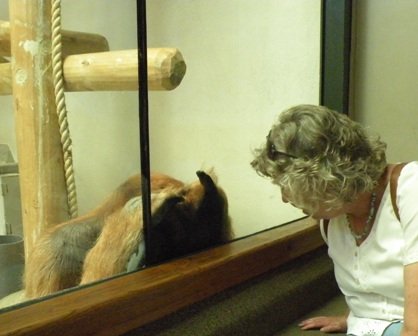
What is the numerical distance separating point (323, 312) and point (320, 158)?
0.69m

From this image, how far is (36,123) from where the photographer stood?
1214 millimetres

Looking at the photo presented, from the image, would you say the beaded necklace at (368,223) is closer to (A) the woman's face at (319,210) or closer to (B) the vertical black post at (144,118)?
(A) the woman's face at (319,210)

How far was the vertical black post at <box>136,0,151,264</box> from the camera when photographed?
1.14 m

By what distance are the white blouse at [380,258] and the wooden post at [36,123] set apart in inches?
26.8

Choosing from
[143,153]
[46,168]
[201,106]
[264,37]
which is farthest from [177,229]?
[264,37]

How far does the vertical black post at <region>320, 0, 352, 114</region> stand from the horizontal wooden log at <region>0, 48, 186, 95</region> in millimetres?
810

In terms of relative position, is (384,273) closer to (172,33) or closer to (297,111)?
(297,111)

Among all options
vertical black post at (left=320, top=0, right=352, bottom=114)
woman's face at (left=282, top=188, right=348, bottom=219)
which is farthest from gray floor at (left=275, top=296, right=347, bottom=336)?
vertical black post at (left=320, top=0, right=352, bottom=114)

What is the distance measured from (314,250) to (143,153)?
68 cm

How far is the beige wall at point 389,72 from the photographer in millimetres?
1790

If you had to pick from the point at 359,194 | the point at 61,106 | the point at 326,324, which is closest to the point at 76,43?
the point at 61,106

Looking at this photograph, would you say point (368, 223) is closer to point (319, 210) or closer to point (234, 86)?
point (319, 210)

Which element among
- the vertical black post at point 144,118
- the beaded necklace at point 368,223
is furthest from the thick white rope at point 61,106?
the beaded necklace at point 368,223

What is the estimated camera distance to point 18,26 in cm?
119
